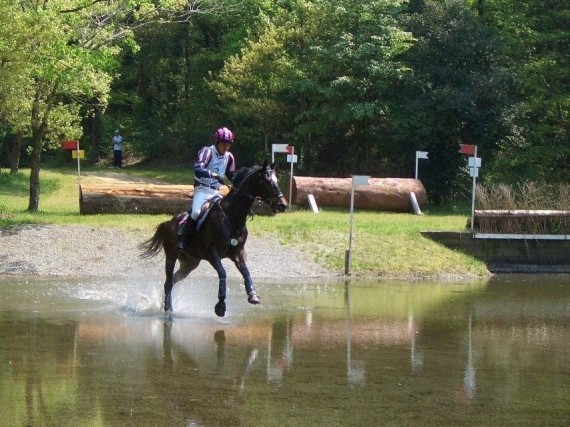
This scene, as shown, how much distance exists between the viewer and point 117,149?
50219 mm

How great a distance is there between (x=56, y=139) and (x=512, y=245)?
515 inches

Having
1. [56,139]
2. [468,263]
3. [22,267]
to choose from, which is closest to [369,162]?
[56,139]

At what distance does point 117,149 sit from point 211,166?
35434mm

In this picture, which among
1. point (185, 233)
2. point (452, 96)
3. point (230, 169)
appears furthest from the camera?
point (452, 96)

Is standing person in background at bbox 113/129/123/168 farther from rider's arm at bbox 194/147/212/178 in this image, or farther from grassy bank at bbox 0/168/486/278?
rider's arm at bbox 194/147/212/178

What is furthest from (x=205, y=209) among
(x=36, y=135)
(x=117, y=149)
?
(x=117, y=149)

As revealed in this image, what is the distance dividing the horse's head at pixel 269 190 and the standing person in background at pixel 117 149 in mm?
35647

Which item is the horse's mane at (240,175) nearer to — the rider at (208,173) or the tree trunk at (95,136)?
the rider at (208,173)

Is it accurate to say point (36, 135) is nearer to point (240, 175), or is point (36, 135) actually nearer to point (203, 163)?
point (203, 163)

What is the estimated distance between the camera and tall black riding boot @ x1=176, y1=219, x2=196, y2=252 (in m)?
15.9

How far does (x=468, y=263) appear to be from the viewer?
23.8 m

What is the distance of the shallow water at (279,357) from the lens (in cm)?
945

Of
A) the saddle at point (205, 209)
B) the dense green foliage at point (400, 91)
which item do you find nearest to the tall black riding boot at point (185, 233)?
the saddle at point (205, 209)

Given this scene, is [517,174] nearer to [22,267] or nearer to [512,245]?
[512,245]
